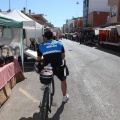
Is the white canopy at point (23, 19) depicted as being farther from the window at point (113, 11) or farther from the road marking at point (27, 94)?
the window at point (113, 11)

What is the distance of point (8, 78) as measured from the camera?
23.9 ft

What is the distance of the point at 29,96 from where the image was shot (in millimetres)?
6848

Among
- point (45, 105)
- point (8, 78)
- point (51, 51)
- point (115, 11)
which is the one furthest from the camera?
point (115, 11)

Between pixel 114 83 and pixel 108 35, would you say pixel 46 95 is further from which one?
pixel 108 35

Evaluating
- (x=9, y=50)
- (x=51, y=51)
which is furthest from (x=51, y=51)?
(x=9, y=50)

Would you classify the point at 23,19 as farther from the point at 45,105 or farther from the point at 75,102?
the point at 45,105

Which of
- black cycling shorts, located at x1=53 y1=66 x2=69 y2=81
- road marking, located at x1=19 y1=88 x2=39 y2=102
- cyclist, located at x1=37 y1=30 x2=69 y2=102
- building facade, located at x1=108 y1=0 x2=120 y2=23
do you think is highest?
building facade, located at x1=108 y1=0 x2=120 y2=23

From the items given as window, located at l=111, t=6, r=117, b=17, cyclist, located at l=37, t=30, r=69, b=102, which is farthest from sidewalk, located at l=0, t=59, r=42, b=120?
window, located at l=111, t=6, r=117, b=17

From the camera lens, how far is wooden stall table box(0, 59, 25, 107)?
6.37m

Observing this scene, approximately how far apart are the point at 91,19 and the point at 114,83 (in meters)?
60.4

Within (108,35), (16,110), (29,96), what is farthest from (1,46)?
(108,35)

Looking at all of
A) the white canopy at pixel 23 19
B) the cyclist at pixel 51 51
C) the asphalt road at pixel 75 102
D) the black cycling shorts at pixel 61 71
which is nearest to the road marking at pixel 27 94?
the asphalt road at pixel 75 102

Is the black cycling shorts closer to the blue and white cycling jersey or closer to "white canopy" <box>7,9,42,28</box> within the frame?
the blue and white cycling jersey

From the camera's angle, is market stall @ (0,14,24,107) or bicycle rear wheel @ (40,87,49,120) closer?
bicycle rear wheel @ (40,87,49,120)
